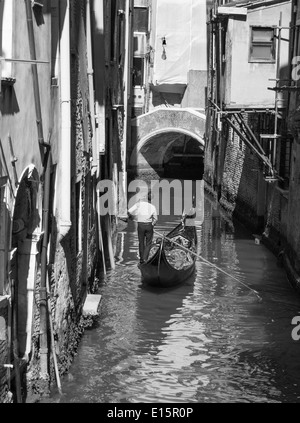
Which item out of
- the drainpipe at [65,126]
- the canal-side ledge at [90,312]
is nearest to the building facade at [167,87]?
the canal-side ledge at [90,312]

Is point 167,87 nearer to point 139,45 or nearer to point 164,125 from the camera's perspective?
point 139,45

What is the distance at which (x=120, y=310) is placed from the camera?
1068 cm

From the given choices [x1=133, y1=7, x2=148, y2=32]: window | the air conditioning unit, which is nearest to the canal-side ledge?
the air conditioning unit

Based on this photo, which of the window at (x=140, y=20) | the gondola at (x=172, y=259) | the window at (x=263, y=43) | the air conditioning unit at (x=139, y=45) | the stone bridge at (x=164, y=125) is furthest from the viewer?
the window at (x=140, y=20)

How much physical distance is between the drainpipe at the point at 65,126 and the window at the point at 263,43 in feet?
33.3

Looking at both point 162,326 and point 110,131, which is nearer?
point 162,326

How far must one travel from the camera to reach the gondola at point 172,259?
11469 mm

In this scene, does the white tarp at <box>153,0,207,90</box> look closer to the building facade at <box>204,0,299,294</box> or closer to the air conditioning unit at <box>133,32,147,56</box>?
the air conditioning unit at <box>133,32,147,56</box>

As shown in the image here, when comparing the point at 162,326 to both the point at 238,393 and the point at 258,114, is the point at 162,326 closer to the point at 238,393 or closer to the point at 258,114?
the point at 238,393

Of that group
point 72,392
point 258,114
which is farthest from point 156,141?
point 72,392

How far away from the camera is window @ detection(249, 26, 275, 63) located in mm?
16844

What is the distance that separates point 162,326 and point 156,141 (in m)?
17.9

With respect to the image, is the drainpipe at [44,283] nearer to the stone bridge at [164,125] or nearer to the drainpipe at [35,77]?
the drainpipe at [35,77]

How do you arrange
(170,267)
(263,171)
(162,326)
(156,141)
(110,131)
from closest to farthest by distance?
(162,326)
(170,267)
(110,131)
(263,171)
(156,141)
